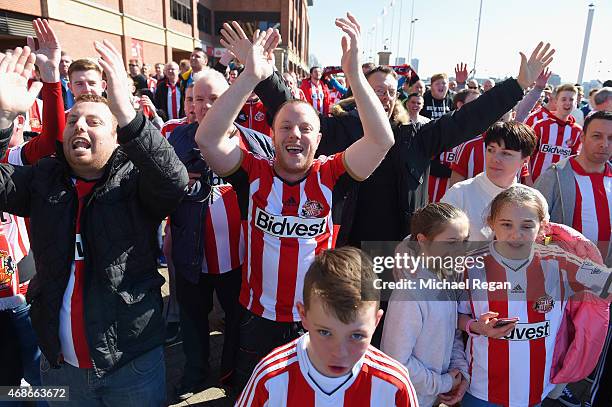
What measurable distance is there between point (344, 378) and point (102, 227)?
113cm

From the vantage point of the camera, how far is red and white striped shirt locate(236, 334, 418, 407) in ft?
4.65

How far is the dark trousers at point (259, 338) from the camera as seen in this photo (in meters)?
2.11

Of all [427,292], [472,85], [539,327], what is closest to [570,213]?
[539,327]

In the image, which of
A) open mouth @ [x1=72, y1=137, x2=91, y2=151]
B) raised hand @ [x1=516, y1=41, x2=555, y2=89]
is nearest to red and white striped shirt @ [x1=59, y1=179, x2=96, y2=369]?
open mouth @ [x1=72, y1=137, x2=91, y2=151]

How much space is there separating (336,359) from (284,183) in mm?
969

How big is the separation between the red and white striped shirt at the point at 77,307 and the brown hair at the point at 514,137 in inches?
93.2

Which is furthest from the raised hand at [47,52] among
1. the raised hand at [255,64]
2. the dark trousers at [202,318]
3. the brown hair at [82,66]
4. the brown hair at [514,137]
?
the brown hair at [514,137]

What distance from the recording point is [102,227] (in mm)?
1721

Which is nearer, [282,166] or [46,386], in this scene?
[46,386]

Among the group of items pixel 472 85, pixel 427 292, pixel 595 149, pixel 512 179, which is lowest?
pixel 427 292

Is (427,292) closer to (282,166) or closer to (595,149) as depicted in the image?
(282,166)

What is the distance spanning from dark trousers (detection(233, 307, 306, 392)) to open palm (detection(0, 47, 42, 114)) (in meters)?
1.36

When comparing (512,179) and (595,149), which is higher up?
(595,149)

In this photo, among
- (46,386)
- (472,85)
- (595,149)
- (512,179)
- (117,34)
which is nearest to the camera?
(46,386)
